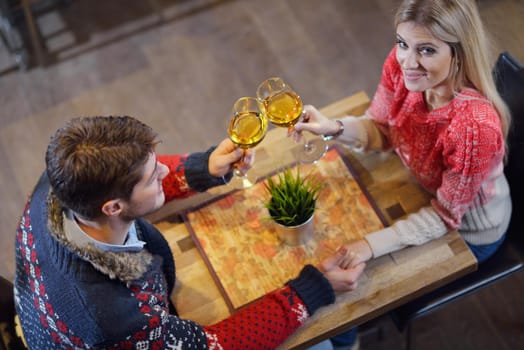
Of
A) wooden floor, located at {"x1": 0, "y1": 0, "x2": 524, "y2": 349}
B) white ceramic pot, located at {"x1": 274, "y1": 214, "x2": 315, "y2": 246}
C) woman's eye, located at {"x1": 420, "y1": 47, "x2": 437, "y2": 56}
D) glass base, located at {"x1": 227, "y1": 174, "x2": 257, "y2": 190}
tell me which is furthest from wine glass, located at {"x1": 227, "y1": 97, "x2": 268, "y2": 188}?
wooden floor, located at {"x1": 0, "y1": 0, "x2": 524, "y2": 349}

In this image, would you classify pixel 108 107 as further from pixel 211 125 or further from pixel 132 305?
pixel 132 305

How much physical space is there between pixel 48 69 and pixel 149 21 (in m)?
0.61

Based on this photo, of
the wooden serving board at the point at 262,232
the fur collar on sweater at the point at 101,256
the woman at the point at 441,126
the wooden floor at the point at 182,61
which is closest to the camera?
the fur collar on sweater at the point at 101,256

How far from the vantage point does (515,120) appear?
2.07 metres

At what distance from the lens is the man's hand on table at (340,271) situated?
1789 millimetres

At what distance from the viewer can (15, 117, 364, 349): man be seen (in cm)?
154

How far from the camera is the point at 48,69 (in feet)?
11.5

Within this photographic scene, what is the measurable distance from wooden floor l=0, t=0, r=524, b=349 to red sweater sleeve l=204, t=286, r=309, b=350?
1.56 m

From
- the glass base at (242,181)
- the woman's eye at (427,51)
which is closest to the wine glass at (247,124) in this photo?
the glass base at (242,181)

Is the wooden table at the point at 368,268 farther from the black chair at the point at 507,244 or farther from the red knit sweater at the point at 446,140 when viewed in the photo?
the black chair at the point at 507,244

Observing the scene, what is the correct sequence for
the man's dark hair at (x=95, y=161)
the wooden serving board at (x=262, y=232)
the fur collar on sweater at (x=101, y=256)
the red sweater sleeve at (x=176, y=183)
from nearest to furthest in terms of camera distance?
1. the man's dark hair at (x=95, y=161)
2. the fur collar on sweater at (x=101, y=256)
3. the wooden serving board at (x=262, y=232)
4. the red sweater sleeve at (x=176, y=183)

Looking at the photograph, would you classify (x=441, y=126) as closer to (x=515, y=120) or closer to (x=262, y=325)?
(x=515, y=120)

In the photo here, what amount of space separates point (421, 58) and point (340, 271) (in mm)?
638

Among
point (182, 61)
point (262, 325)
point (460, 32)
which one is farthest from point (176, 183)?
point (182, 61)
